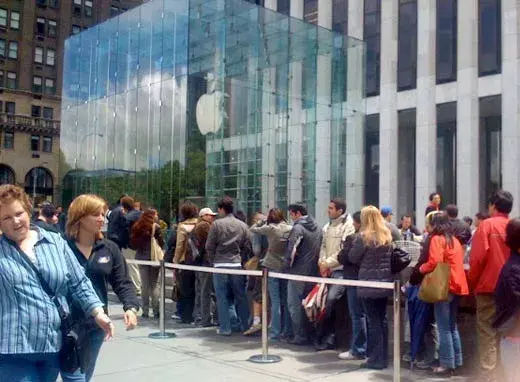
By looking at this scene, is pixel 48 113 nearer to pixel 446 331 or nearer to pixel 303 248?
pixel 303 248

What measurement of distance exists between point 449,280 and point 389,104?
86.9 feet

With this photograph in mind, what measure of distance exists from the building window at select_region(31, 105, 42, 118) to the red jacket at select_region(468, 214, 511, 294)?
76.0 metres

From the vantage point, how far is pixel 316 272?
9102 mm

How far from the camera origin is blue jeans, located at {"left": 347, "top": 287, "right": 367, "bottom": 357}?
8.14 meters

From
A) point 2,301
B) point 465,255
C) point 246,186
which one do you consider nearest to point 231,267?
point 465,255

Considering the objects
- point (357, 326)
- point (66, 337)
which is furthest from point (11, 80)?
point (66, 337)

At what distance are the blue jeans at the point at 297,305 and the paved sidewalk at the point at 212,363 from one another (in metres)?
0.30

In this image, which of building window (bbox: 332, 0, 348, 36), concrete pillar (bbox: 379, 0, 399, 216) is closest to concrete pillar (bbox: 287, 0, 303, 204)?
concrete pillar (bbox: 379, 0, 399, 216)

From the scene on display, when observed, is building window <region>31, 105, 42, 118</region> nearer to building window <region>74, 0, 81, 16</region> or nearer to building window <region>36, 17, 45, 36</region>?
building window <region>36, 17, 45, 36</region>

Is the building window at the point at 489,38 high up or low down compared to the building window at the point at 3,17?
down

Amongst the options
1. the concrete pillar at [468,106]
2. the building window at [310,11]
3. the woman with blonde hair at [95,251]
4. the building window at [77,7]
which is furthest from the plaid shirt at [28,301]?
the building window at [77,7]

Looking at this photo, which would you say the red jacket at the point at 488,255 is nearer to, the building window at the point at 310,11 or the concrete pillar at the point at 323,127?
the concrete pillar at the point at 323,127

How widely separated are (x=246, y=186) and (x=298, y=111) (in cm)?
389

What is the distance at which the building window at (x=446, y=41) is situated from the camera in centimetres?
3055
